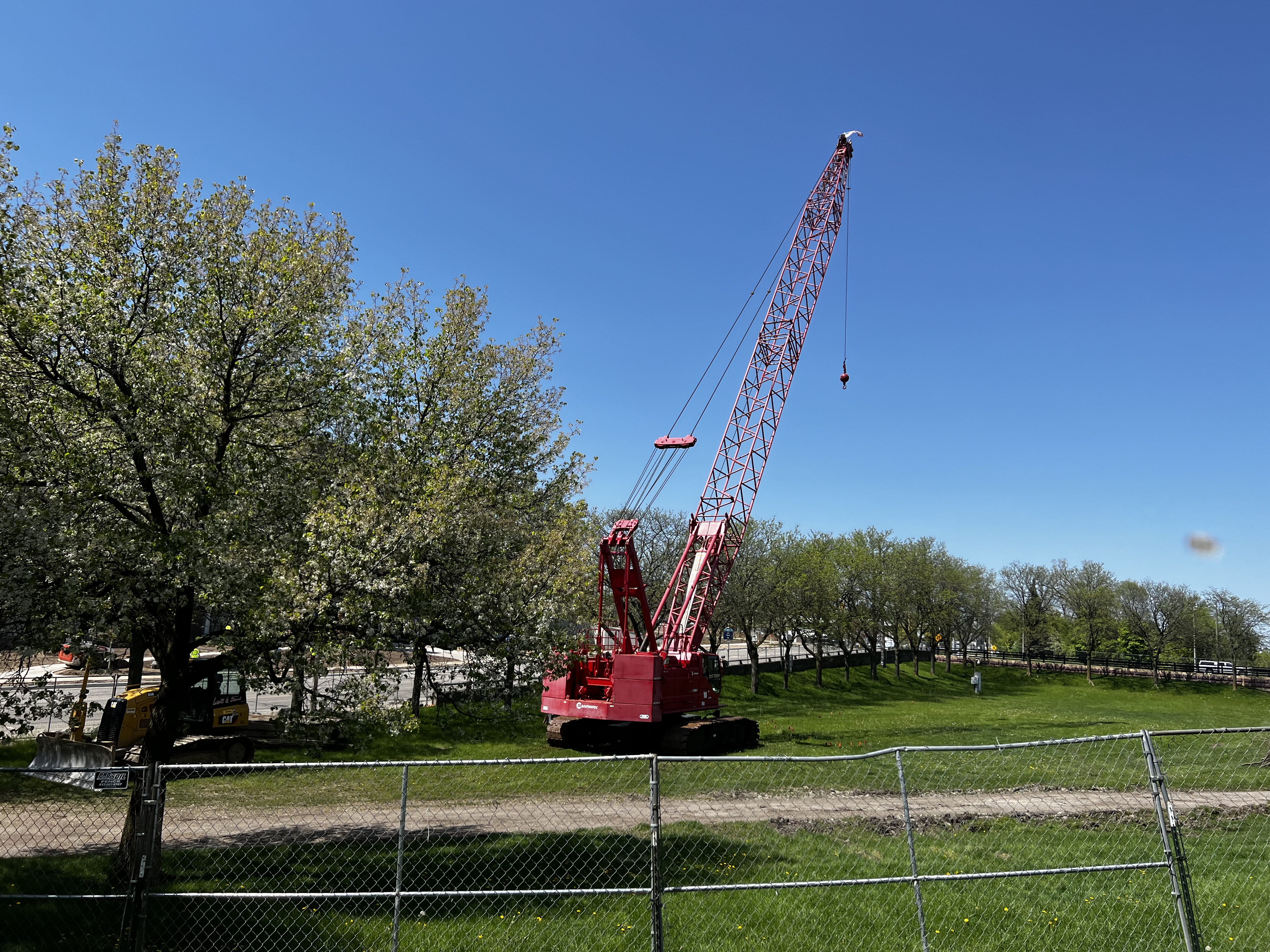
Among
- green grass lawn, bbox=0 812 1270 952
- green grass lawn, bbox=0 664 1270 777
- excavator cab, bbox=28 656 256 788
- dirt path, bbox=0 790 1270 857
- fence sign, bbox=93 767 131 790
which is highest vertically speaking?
fence sign, bbox=93 767 131 790

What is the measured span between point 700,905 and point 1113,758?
57.2ft

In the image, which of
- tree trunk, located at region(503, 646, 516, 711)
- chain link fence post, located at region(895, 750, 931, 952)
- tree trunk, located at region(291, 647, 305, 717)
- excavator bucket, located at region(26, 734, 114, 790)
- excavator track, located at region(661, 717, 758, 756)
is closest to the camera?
chain link fence post, located at region(895, 750, 931, 952)

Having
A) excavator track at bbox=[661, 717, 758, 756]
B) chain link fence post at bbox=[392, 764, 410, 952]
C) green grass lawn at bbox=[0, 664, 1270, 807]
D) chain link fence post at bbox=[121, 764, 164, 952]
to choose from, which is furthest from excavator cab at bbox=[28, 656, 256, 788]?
chain link fence post at bbox=[392, 764, 410, 952]

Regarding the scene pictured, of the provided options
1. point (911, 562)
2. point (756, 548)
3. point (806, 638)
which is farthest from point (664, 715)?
point (911, 562)

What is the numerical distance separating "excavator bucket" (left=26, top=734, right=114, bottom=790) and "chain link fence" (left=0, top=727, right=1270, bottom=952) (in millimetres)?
356

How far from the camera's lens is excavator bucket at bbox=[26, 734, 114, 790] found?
15.8 metres

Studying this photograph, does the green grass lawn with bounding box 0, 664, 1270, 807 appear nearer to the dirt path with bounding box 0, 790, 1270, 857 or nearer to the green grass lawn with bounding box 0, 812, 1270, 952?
the dirt path with bounding box 0, 790, 1270, 857

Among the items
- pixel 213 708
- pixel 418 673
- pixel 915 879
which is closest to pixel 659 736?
pixel 418 673

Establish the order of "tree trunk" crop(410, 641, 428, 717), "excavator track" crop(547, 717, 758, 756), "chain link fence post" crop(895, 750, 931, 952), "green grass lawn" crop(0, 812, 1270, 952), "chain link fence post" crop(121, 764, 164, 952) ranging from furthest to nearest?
1. "excavator track" crop(547, 717, 758, 756)
2. "tree trunk" crop(410, 641, 428, 717)
3. "green grass lawn" crop(0, 812, 1270, 952)
4. "chain link fence post" crop(121, 764, 164, 952)
5. "chain link fence post" crop(895, 750, 931, 952)

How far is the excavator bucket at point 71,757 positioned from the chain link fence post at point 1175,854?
55.6 feet

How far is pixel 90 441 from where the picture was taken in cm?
977

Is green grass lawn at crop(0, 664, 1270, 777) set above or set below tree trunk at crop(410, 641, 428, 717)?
below

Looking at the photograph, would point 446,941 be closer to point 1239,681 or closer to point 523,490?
point 523,490

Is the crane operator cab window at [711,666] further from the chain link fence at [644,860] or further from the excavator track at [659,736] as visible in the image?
the chain link fence at [644,860]
